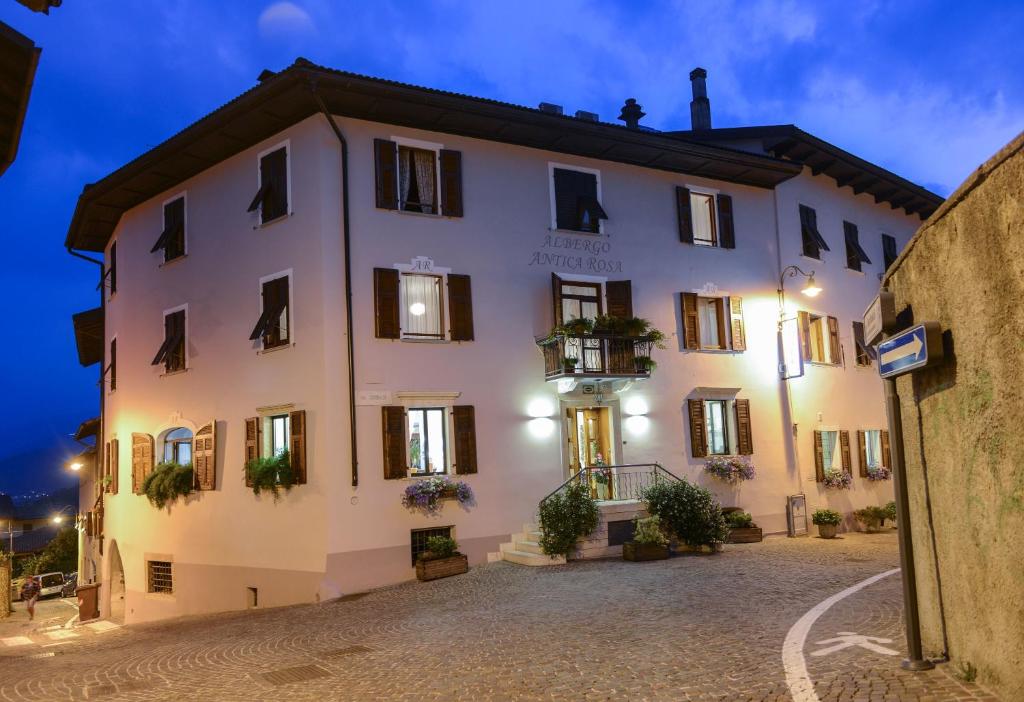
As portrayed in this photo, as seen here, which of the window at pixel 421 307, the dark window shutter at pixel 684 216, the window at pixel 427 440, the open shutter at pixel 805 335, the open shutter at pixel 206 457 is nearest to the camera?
the window at pixel 427 440

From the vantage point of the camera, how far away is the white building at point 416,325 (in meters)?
15.9

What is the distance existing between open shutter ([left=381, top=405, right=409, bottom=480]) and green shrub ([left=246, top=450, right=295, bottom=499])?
1.85 metres

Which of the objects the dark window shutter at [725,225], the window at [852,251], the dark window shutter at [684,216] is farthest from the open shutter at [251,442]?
the window at [852,251]

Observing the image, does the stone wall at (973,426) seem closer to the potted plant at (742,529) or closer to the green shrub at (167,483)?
the potted plant at (742,529)

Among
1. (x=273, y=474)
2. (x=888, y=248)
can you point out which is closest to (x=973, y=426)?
(x=273, y=474)

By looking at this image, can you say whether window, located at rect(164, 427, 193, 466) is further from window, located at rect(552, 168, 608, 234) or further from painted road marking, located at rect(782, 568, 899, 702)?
painted road marking, located at rect(782, 568, 899, 702)

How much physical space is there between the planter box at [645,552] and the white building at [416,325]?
8.27 ft

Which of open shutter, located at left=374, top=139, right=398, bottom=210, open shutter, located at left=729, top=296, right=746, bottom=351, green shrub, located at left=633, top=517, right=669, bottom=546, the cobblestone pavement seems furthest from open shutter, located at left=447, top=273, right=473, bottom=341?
open shutter, located at left=729, top=296, right=746, bottom=351

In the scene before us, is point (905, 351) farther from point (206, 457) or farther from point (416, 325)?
point (206, 457)

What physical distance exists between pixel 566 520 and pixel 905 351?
10132 millimetres

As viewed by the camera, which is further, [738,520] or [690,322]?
[690,322]

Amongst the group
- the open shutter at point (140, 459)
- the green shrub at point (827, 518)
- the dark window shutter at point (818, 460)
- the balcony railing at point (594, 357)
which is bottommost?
the green shrub at point (827, 518)

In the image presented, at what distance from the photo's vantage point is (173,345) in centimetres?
1895

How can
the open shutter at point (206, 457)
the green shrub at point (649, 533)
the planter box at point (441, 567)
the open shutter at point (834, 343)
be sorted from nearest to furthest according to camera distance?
1. the planter box at point (441, 567)
2. the green shrub at point (649, 533)
3. the open shutter at point (206, 457)
4. the open shutter at point (834, 343)
